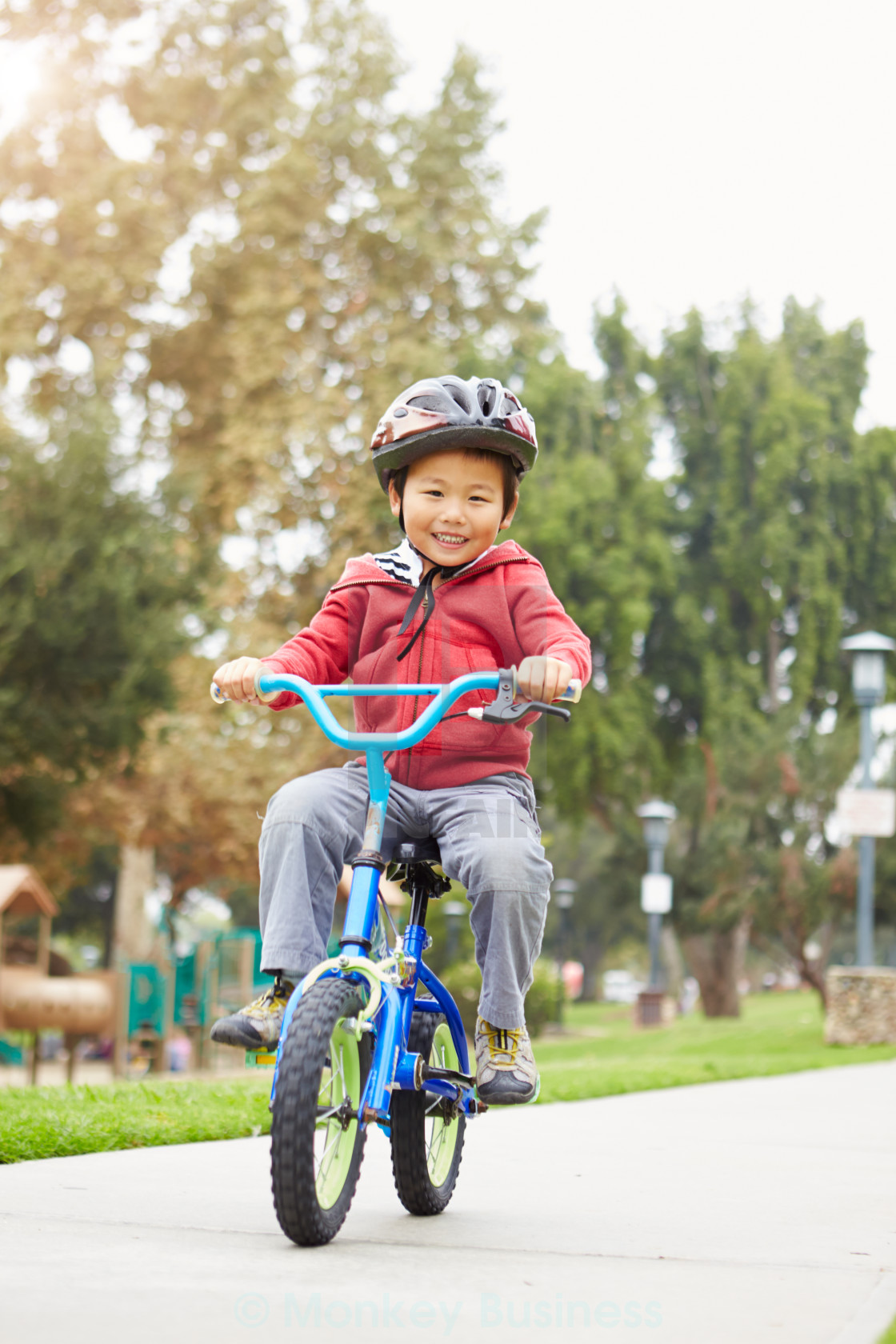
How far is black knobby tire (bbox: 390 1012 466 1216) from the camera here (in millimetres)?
3516

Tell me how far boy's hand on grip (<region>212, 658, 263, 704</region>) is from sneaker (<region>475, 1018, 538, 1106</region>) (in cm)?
91

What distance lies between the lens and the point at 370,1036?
3.21 metres

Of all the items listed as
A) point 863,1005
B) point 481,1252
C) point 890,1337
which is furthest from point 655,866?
point 890,1337

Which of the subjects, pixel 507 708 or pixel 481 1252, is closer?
pixel 481 1252

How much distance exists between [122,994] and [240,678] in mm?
16755

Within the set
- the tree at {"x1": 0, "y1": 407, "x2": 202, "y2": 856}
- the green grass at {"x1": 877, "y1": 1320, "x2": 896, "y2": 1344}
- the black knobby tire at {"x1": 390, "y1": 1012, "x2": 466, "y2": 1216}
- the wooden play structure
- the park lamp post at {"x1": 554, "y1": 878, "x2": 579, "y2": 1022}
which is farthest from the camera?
the park lamp post at {"x1": 554, "y1": 878, "x2": 579, "y2": 1022}

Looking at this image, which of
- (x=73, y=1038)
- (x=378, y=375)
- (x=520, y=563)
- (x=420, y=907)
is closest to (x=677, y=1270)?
(x=420, y=907)

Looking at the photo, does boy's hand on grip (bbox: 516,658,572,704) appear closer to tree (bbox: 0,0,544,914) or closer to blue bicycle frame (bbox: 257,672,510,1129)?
blue bicycle frame (bbox: 257,672,510,1129)

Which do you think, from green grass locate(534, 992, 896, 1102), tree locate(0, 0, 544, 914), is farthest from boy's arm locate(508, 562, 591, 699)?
tree locate(0, 0, 544, 914)

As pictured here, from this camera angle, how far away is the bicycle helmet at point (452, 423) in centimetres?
361

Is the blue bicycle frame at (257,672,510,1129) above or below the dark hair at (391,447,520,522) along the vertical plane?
below

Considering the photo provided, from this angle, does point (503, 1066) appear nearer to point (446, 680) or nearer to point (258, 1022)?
point (258, 1022)

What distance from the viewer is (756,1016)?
30.8 meters

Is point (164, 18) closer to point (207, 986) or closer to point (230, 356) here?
point (230, 356)
